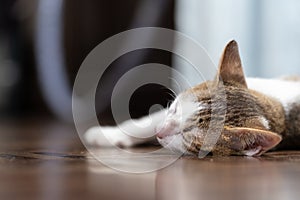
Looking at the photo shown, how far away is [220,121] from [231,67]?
7.2 inches

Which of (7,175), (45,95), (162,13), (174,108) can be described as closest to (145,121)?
(174,108)

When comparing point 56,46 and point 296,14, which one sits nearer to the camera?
point 296,14

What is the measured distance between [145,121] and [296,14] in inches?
61.8

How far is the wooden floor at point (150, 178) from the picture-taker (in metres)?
0.88

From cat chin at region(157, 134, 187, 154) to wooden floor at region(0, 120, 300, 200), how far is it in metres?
0.05

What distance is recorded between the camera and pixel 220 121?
4.48 ft

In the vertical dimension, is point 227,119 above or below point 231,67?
below

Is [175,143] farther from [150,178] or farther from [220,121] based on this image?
[150,178]

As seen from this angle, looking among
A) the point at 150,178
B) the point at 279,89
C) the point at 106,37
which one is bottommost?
the point at 150,178

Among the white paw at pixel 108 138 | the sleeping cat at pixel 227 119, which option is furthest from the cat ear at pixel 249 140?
the white paw at pixel 108 138

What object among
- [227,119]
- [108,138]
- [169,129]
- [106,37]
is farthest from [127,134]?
[106,37]

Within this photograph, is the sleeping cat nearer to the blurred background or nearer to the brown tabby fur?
the brown tabby fur

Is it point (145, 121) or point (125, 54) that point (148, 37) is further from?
point (145, 121)

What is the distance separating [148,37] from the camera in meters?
3.10
